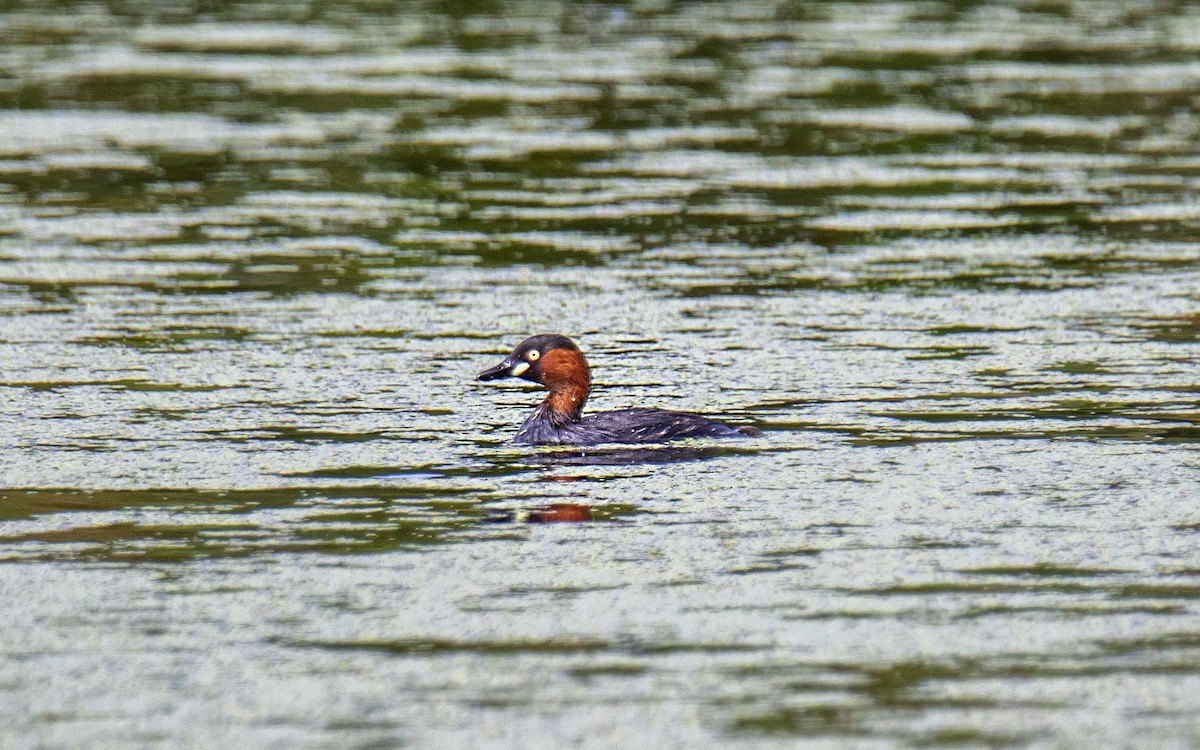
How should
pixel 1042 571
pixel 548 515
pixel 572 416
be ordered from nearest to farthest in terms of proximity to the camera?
1. pixel 1042 571
2. pixel 548 515
3. pixel 572 416

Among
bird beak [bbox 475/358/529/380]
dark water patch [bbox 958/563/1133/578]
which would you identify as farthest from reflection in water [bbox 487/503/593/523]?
bird beak [bbox 475/358/529/380]

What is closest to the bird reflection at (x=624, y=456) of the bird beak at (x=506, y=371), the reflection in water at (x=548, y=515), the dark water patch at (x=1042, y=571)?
the bird beak at (x=506, y=371)

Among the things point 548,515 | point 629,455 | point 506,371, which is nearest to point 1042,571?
point 548,515

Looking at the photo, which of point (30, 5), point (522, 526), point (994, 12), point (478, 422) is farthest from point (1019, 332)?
point (30, 5)

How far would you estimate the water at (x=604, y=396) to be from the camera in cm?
659

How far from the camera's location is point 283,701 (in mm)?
6422

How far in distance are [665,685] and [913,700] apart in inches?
28.8

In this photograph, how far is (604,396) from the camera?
11367 millimetres

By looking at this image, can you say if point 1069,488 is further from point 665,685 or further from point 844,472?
point 665,685

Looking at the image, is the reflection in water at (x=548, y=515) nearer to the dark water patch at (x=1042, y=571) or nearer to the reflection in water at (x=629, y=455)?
the reflection in water at (x=629, y=455)

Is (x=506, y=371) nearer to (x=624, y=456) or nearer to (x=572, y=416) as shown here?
(x=572, y=416)

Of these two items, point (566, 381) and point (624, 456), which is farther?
point (566, 381)

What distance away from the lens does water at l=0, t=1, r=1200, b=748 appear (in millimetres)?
6586

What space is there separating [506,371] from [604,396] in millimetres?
831
